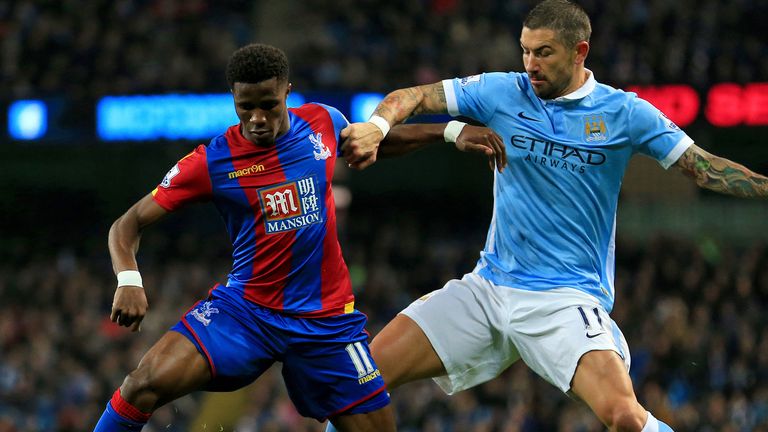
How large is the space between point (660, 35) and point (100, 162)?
10587mm

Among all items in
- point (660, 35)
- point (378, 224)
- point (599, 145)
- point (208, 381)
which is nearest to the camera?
point (208, 381)

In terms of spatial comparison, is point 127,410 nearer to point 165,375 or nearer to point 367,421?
point 165,375

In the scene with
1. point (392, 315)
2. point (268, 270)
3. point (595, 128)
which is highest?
point (595, 128)

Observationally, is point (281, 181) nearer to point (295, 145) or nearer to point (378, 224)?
point (295, 145)

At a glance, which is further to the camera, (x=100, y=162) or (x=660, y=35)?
(x=100, y=162)

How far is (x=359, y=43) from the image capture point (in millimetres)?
19719

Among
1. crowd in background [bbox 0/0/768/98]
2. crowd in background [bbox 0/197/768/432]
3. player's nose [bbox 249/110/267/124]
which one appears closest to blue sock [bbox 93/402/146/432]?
player's nose [bbox 249/110/267/124]

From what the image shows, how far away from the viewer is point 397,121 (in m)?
6.18

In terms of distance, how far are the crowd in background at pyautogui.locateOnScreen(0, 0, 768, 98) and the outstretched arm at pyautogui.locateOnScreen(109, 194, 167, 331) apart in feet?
42.5

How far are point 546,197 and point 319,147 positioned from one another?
1210 millimetres

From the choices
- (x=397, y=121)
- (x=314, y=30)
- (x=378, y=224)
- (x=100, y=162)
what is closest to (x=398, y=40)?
(x=314, y=30)

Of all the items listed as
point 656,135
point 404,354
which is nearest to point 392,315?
point 404,354

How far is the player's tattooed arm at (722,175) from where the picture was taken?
5.91m

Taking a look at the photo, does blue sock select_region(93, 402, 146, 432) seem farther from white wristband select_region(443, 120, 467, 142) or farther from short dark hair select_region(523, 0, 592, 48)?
short dark hair select_region(523, 0, 592, 48)
